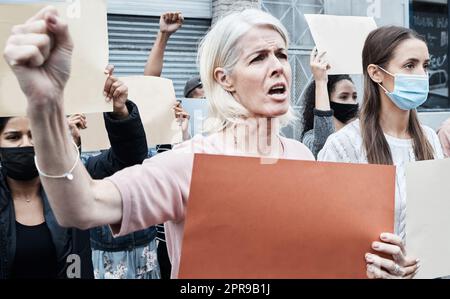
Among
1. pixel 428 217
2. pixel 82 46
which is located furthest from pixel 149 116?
pixel 428 217

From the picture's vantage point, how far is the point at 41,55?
1005mm

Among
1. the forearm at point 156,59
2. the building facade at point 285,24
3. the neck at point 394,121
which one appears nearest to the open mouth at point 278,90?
the neck at point 394,121

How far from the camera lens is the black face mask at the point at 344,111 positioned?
350 cm

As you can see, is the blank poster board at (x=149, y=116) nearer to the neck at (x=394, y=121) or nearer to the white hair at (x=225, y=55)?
the neck at (x=394, y=121)

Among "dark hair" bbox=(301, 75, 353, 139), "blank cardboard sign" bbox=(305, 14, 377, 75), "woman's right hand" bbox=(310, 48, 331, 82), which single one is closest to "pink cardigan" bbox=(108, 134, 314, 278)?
"woman's right hand" bbox=(310, 48, 331, 82)

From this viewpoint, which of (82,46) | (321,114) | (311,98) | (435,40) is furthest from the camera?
(435,40)

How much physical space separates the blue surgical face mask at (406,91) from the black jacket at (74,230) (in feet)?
3.25

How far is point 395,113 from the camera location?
2.43 meters

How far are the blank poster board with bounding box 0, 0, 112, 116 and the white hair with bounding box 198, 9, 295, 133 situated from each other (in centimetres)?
55

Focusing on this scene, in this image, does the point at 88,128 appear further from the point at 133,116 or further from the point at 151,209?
the point at 151,209

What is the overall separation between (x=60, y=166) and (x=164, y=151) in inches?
31.9

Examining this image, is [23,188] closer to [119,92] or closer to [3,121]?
[3,121]

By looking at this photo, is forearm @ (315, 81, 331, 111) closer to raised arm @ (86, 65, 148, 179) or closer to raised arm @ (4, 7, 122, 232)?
raised arm @ (86, 65, 148, 179)

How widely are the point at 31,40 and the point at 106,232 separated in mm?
2020
